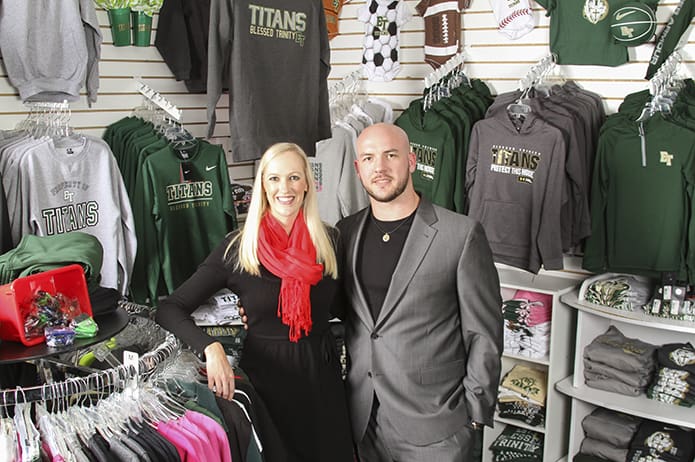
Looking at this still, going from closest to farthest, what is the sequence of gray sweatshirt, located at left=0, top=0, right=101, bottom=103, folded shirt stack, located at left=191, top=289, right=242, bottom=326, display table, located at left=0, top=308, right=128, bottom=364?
display table, located at left=0, top=308, right=128, bottom=364 → gray sweatshirt, located at left=0, top=0, right=101, bottom=103 → folded shirt stack, located at left=191, top=289, right=242, bottom=326

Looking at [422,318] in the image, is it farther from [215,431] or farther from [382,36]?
[382,36]

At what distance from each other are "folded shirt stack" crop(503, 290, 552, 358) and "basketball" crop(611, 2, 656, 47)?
1.42 metres

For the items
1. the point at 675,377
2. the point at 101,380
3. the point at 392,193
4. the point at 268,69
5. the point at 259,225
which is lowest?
the point at 675,377

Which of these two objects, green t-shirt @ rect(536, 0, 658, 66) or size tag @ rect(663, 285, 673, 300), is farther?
green t-shirt @ rect(536, 0, 658, 66)

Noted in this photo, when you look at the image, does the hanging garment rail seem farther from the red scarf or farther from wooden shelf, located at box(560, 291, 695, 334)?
wooden shelf, located at box(560, 291, 695, 334)

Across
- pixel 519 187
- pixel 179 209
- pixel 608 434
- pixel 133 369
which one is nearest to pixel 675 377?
pixel 608 434

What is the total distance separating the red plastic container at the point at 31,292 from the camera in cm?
222

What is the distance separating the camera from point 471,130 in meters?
4.36

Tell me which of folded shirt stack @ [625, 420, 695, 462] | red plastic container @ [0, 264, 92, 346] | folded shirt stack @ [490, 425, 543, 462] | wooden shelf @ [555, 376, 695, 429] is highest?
red plastic container @ [0, 264, 92, 346]

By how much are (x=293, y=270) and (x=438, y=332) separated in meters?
0.56

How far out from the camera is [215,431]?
2334 mm

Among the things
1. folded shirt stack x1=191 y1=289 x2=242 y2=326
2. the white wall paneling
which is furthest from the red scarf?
the white wall paneling

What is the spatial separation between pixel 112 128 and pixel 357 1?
6.33 ft

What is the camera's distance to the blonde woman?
2.77 meters
